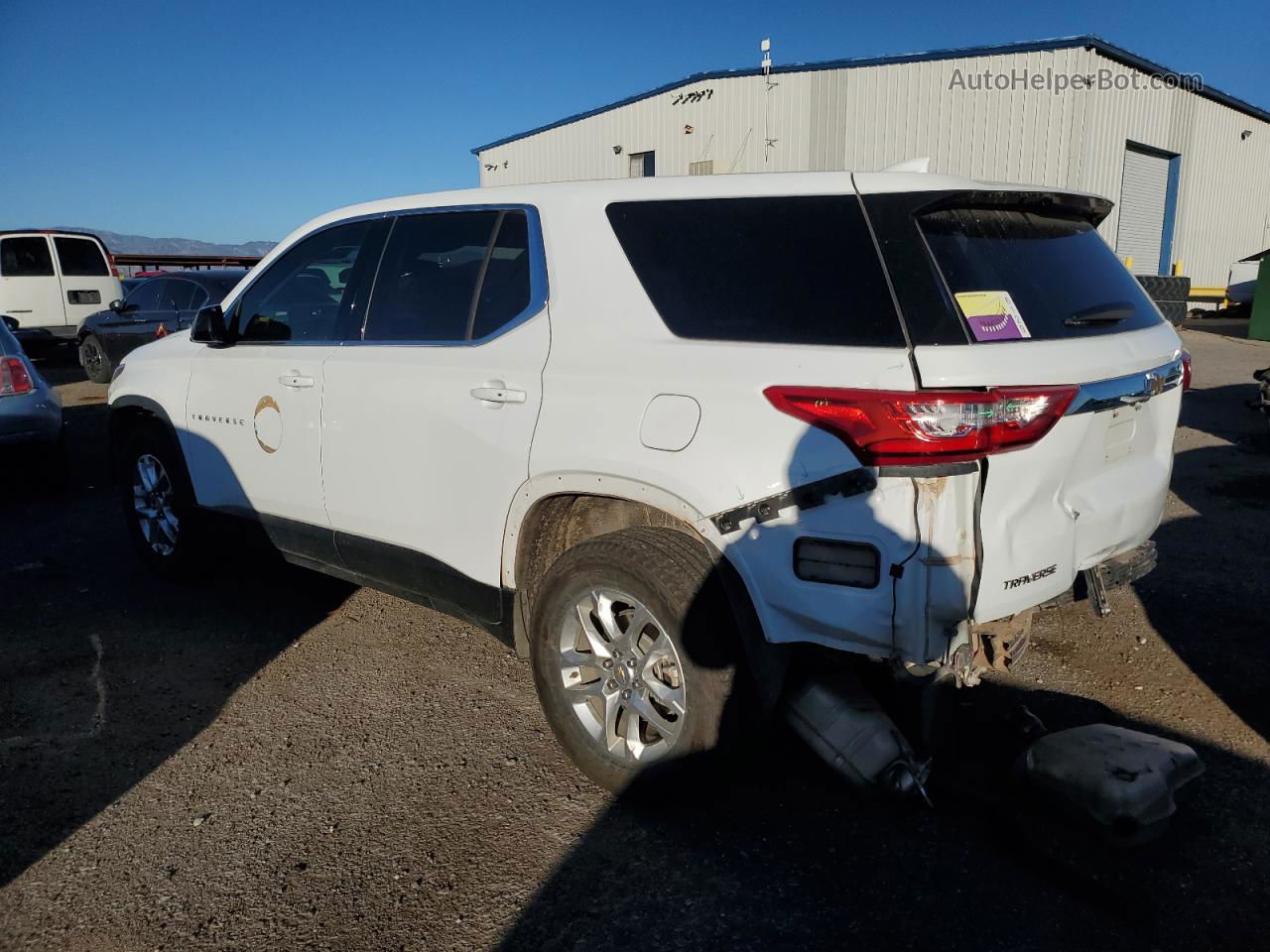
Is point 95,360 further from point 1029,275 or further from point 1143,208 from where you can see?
point 1143,208

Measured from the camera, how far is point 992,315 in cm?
251

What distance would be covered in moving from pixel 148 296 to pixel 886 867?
12.9 metres

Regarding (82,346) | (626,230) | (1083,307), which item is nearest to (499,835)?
(626,230)

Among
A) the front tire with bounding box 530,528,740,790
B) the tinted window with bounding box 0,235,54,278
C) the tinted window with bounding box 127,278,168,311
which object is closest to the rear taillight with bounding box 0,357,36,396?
the front tire with bounding box 530,528,740,790

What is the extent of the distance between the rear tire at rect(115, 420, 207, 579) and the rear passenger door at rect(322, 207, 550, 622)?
1.39 metres

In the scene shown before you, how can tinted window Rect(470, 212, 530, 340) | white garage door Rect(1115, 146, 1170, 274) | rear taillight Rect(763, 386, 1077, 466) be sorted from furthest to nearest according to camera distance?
white garage door Rect(1115, 146, 1170, 274), tinted window Rect(470, 212, 530, 340), rear taillight Rect(763, 386, 1077, 466)

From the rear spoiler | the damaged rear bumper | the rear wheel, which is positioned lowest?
the rear wheel

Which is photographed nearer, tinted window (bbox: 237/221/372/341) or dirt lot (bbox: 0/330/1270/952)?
dirt lot (bbox: 0/330/1270/952)

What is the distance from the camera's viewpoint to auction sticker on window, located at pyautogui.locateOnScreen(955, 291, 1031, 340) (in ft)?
8.07

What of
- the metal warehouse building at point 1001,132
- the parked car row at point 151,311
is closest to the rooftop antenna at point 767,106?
the metal warehouse building at point 1001,132

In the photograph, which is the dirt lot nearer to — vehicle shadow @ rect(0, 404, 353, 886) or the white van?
vehicle shadow @ rect(0, 404, 353, 886)

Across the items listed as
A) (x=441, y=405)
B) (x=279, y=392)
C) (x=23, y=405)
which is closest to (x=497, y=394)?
(x=441, y=405)

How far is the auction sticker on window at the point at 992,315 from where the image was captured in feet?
8.07

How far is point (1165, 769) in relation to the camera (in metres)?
2.84
